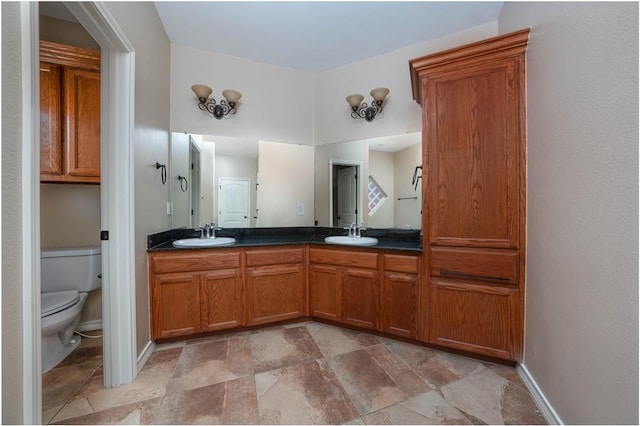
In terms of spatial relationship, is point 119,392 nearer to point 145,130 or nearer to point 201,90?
point 145,130

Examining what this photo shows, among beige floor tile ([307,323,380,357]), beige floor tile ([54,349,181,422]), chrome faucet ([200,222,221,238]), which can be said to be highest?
chrome faucet ([200,222,221,238])

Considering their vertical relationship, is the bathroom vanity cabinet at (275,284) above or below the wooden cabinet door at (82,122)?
below

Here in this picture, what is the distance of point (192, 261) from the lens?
2.02 metres

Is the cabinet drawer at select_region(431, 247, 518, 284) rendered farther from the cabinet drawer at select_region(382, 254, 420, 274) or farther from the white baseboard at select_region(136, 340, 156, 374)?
the white baseboard at select_region(136, 340, 156, 374)

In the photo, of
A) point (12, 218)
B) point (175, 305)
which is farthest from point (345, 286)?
point (12, 218)

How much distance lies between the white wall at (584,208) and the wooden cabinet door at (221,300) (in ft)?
6.83

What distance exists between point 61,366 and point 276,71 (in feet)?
10.2

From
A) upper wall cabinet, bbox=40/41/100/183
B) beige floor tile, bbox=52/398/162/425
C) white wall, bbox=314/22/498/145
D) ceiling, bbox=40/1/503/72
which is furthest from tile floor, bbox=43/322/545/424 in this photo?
ceiling, bbox=40/1/503/72

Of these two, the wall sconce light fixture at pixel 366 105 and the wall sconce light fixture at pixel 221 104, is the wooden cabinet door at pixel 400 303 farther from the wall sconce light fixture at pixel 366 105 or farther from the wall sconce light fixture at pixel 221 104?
the wall sconce light fixture at pixel 221 104

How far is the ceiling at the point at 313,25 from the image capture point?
197cm

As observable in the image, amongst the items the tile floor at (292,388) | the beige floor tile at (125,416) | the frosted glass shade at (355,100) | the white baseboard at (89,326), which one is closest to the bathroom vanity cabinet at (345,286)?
the tile floor at (292,388)

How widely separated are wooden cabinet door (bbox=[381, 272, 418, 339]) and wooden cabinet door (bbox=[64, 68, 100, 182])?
2508 mm

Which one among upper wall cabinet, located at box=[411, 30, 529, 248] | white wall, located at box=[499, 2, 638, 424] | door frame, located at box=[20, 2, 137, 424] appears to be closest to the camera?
white wall, located at box=[499, 2, 638, 424]

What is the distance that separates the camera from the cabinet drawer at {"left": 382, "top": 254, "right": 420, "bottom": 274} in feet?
6.39
